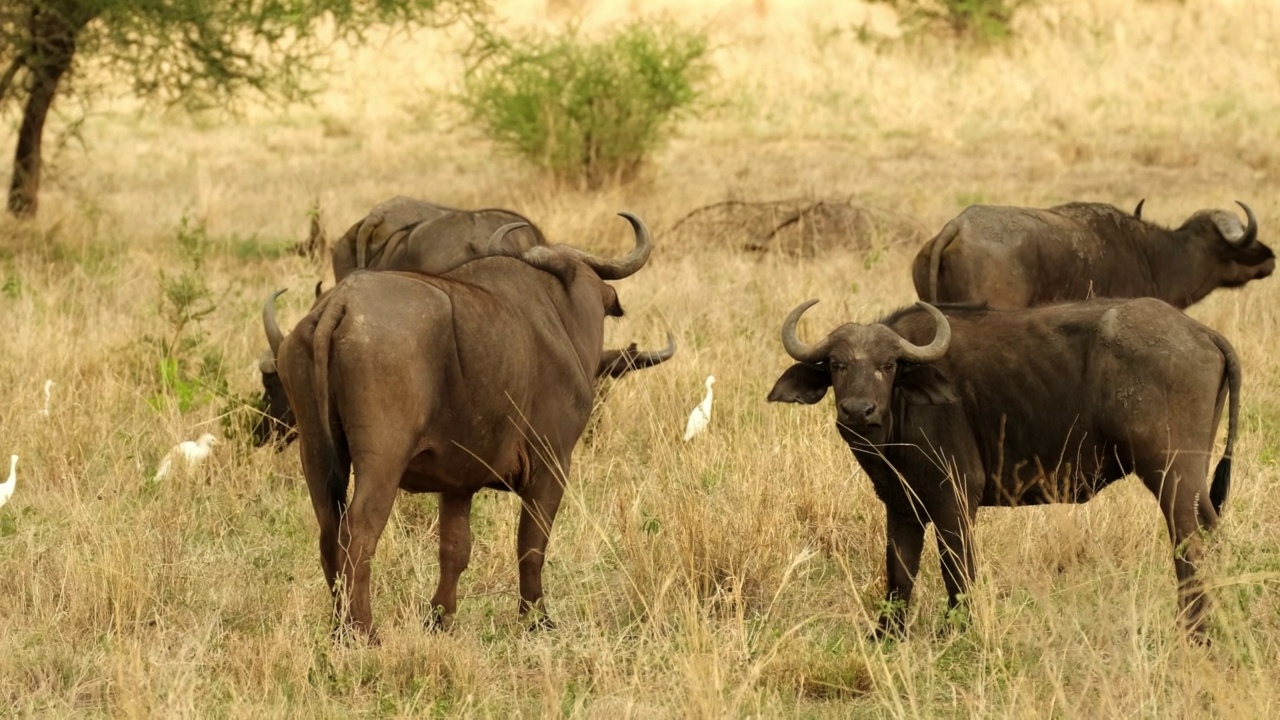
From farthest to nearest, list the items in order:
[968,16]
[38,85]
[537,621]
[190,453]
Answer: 1. [968,16]
2. [38,85]
3. [190,453]
4. [537,621]

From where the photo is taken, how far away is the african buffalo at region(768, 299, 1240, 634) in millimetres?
5090

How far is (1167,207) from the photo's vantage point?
49.4 feet

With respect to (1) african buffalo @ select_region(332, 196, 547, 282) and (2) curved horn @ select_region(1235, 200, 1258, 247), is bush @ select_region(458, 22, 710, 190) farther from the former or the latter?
(2) curved horn @ select_region(1235, 200, 1258, 247)

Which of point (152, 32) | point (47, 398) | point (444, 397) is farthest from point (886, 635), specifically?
point (152, 32)

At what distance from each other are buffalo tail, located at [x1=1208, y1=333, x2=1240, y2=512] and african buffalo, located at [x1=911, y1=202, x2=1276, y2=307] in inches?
108

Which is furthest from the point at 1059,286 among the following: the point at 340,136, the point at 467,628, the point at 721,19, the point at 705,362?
the point at 721,19

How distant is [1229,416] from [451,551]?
2.46 metres

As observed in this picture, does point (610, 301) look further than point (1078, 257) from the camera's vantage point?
No

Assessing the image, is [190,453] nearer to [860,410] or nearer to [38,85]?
[860,410]

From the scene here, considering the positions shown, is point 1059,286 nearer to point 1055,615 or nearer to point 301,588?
point 1055,615

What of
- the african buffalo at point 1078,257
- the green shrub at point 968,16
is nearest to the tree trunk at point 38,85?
the african buffalo at point 1078,257

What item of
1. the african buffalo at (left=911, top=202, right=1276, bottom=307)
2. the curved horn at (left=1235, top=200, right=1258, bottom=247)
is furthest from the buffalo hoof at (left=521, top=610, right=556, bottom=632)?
the curved horn at (left=1235, top=200, right=1258, bottom=247)

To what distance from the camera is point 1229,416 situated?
5195 mm

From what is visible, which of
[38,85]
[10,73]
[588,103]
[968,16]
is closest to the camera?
[10,73]
